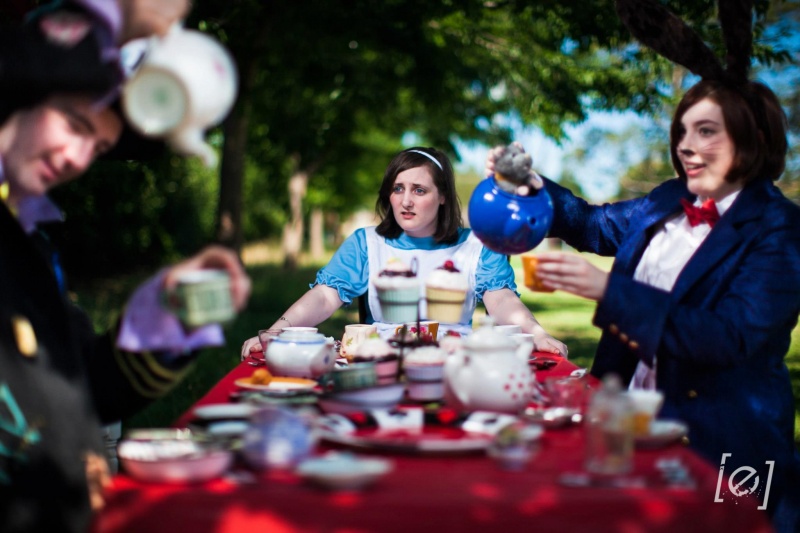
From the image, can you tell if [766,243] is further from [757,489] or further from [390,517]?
[390,517]

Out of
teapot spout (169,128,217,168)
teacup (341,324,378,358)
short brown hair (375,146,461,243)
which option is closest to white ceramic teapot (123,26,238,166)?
teapot spout (169,128,217,168)

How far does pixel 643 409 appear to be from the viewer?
1.96 metres

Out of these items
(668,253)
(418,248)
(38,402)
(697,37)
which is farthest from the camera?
(418,248)

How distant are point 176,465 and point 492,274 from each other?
8.56 feet

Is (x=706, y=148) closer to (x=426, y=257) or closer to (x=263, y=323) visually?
(x=426, y=257)

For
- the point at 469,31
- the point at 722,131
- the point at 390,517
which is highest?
the point at 469,31

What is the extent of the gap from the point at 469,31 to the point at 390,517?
9.71 m

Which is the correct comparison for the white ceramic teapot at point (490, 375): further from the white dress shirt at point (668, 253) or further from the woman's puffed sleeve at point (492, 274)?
the woman's puffed sleeve at point (492, 274)

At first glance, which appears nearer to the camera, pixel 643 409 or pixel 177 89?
pixel 177 89

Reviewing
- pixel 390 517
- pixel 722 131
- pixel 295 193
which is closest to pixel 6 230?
pixel 390 517

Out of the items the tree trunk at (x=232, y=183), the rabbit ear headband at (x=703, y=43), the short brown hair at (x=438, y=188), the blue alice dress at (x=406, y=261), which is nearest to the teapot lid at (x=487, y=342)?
the rabbit ear headband at (x=703, y=43)

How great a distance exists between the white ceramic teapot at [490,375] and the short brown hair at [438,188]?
200 centimetres

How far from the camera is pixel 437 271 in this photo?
2482 millimetres

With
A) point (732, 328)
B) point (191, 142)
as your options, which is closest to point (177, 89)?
point (191, 142)
